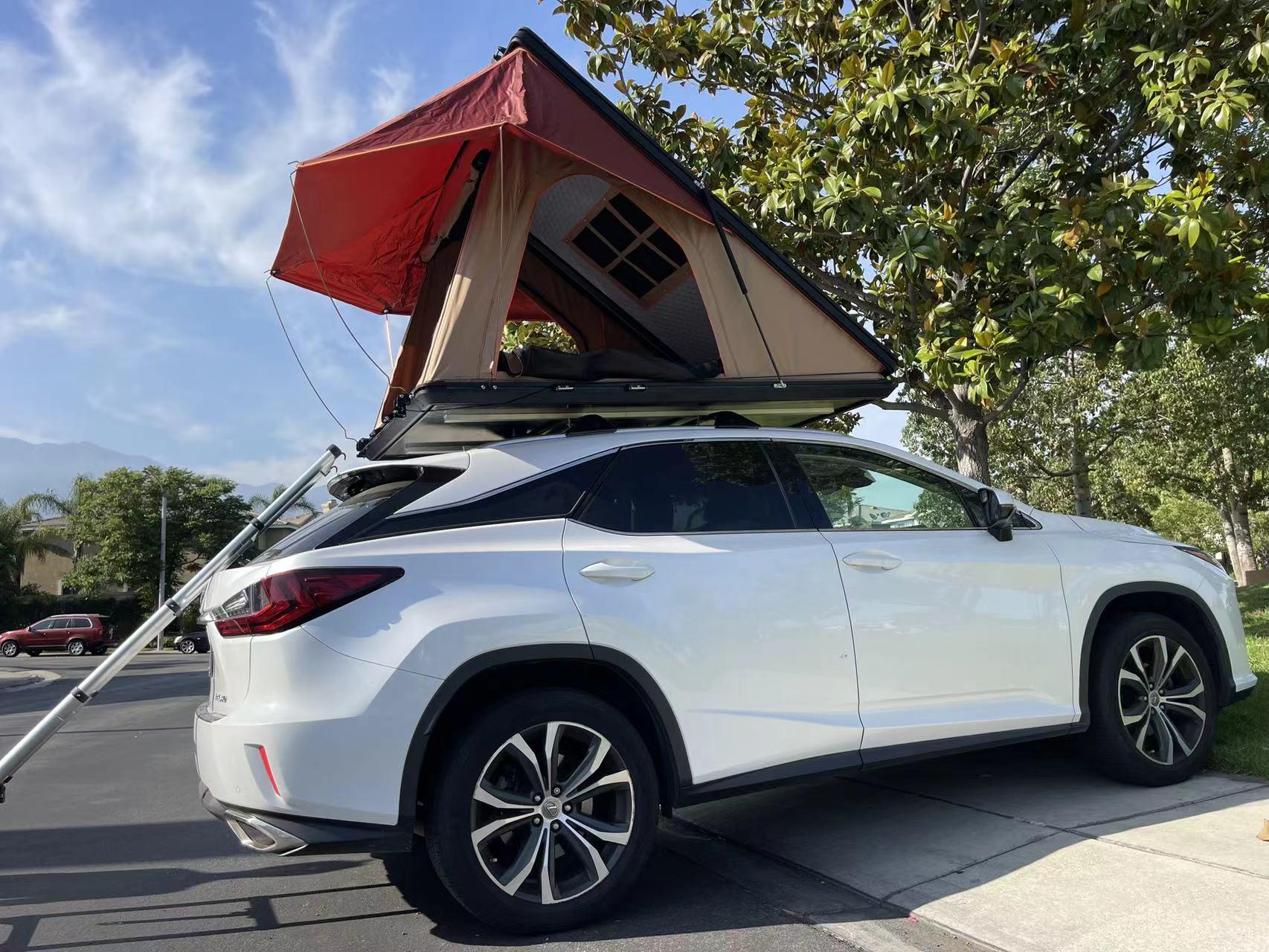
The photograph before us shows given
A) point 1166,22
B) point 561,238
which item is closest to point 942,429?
point 1166,22

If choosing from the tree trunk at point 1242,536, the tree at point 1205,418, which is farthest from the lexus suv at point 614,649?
the tree trunk at point 1242,536

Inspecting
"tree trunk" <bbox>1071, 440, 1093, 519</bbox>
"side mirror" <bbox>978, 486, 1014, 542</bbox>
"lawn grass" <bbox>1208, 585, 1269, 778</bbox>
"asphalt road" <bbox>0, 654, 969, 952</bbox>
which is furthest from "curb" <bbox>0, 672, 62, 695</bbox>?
"tree trunk" <bbox>1071, 440, 1093, 519</bbox>

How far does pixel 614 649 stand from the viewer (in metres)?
3.51

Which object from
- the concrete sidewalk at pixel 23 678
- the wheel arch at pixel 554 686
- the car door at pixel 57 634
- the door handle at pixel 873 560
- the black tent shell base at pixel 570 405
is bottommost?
the concrete sidewalk at pixel 23 678

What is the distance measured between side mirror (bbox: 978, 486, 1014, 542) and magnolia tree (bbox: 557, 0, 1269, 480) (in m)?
2.68

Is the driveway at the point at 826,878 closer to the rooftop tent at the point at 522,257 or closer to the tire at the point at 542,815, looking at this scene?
the tire at the point at 542,815

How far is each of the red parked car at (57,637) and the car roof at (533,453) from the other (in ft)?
130

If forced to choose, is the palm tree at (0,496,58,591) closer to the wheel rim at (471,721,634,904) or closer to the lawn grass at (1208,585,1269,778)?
the wheel rim at (471,721,634,904)

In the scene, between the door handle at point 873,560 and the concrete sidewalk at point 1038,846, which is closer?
the concrete sidewalk at point 1038,846

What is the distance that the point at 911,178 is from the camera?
29.8 feet

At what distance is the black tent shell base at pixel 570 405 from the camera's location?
407 centimetres

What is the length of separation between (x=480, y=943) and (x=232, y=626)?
1415 mm

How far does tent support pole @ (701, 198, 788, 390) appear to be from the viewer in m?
4.78

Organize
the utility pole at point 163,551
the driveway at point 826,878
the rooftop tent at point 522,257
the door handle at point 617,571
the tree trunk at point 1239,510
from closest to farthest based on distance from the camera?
the driveway at point 826,878 → the door handle at point 617,571 → the rooftop tent at point 522,257 → the tree trunk at point 1239,510 → the utility pole at point 163,551
